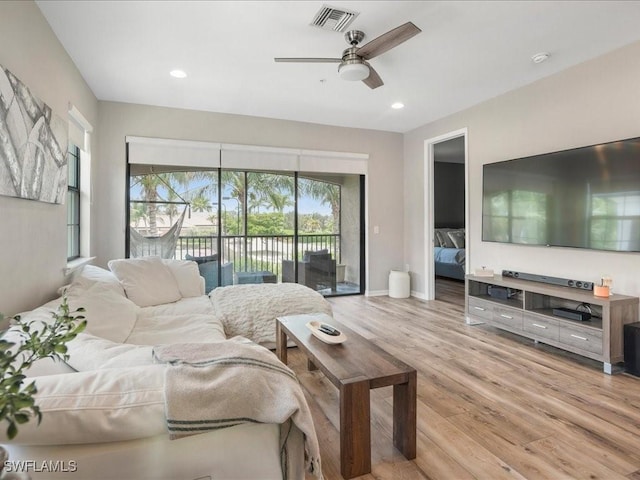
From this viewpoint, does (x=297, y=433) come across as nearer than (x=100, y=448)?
No

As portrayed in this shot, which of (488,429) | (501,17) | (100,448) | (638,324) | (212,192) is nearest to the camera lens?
(100,448)

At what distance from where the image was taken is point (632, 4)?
236cm

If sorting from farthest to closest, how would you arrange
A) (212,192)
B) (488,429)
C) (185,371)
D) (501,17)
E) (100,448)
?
(212,192), (501,17), (488,429), (185,371), (100,448)

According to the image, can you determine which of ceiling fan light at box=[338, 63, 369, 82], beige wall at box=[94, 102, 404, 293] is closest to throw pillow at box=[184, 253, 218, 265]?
beige wall at box=[94, 102, 404, 293]

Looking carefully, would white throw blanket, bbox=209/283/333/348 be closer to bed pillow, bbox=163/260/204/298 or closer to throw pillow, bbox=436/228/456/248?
→ bed pillow, bbox=163/260/204/298

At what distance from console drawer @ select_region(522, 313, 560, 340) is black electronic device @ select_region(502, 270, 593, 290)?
432 millimetres

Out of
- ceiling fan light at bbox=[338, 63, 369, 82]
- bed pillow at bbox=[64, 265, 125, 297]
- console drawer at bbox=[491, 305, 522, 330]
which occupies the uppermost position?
ceiling fan light at bbox=[338, 63, 369, 82]

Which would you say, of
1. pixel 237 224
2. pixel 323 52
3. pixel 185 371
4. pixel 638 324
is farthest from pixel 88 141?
pixel 638 324

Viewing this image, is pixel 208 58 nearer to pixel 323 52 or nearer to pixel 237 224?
pixel 323 52

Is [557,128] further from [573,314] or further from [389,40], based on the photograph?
[389,40]

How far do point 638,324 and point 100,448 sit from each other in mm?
3556

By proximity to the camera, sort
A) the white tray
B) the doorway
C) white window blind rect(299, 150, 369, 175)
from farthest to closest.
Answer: the doorway < white window blind rect(299, 150, 369, 175) < the white tray

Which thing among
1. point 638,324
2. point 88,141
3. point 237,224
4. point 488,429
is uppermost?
point 88,141

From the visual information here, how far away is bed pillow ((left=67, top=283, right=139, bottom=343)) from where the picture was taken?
6.47 feet
